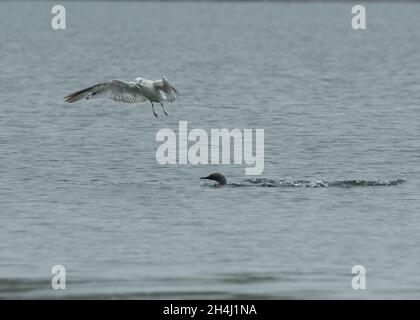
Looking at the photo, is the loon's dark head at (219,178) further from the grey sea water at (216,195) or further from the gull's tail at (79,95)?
the gull's tail at (79,95)

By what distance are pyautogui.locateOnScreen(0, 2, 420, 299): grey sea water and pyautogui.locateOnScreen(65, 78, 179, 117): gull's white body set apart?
169 centimetres

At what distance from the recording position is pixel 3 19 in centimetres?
13988

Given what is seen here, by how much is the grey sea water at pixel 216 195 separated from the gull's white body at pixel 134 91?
1.69 m

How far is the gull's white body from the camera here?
91.2 feet

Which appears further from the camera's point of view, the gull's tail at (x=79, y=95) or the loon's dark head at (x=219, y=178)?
the loon's dark head at (x=219, y=178)

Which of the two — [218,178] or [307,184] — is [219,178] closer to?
[218,178]

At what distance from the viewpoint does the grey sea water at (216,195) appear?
67.3 ft

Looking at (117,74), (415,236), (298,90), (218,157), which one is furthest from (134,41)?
(415,236)

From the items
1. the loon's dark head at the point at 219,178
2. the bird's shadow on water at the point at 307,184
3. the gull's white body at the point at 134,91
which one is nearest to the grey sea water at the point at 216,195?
the bird's shadow on water at the point at 307,184

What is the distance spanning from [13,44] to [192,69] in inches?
979

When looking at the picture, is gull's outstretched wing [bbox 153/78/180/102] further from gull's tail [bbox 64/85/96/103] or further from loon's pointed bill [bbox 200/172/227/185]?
loon's pointed bill [bbox 200/172/227/185]

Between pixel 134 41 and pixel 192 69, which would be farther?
pixel 134 41

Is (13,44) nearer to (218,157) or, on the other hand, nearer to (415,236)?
(218,157)

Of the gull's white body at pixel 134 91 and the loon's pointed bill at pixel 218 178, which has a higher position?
the gull's white body at pixel 134 91
